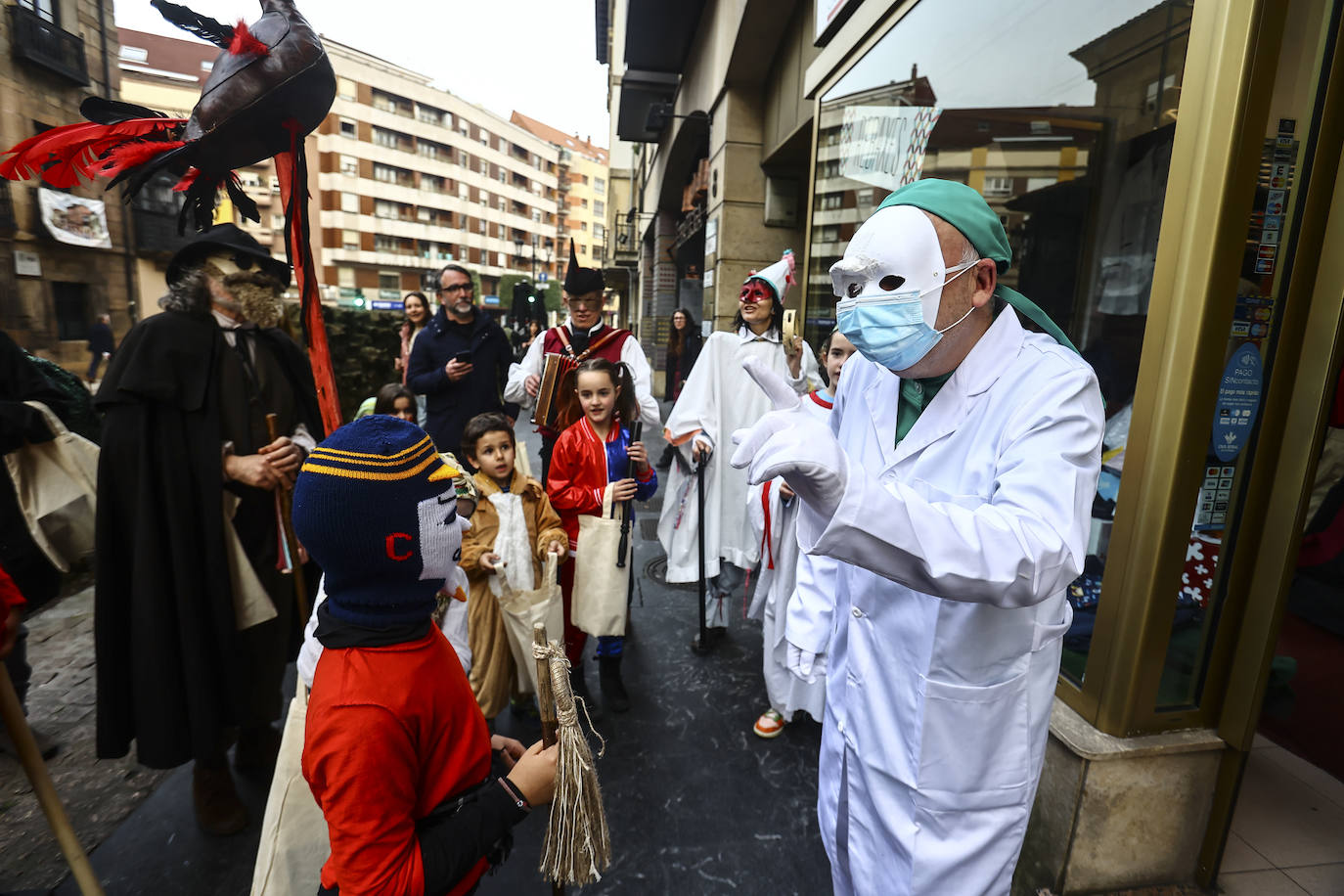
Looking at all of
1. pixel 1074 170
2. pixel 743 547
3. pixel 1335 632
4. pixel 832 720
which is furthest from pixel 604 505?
pixel 1335 632

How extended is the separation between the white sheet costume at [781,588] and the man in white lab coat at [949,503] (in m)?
1.28

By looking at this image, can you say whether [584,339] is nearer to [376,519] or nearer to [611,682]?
[611,682]

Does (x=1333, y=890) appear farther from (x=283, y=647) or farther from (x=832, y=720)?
(x=283, y=647)

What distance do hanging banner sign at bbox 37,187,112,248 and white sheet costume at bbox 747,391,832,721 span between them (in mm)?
16496

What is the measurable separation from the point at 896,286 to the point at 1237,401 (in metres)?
1.29

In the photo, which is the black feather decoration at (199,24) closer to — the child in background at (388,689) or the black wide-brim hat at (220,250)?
the black wide-brim hat at (220,250)

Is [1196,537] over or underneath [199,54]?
underneath

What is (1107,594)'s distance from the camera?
2.01m

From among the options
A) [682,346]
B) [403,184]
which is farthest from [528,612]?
[403,184]

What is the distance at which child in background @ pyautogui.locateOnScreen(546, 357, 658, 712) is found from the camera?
326 centimetres

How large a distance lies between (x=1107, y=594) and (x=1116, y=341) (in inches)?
39.7

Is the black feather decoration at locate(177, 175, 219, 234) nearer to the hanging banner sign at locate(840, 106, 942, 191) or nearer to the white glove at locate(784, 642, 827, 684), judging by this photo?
the white glove at locate(784, 642, 827, 684)

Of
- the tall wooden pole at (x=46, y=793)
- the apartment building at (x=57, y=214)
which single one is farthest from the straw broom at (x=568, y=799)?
the apartment building at (x=57, y=214)

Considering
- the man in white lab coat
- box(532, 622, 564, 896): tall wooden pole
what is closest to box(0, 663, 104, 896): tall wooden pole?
box(532, 622, 564, 896): tall wooden pole
